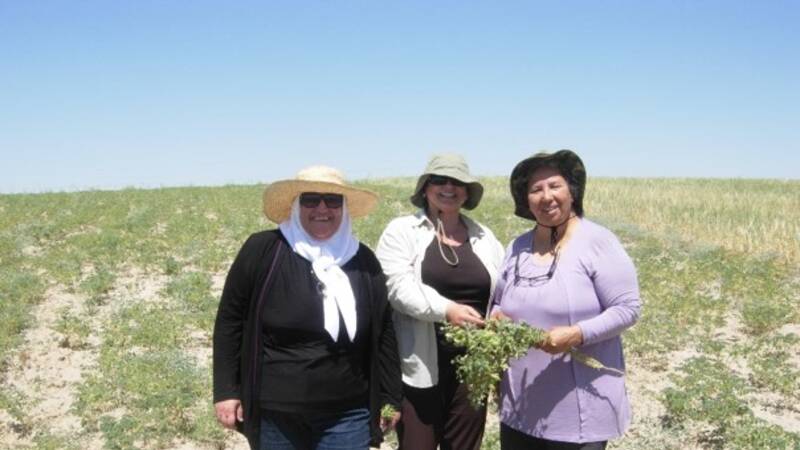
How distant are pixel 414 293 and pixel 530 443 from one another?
88 centimetres

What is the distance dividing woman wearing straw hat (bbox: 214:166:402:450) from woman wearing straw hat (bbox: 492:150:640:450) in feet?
2.16

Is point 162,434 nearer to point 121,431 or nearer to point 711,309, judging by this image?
point 121,431

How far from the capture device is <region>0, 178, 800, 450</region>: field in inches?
216

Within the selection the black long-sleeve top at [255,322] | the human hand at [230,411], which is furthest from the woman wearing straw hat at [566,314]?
the human hand at [230,411]

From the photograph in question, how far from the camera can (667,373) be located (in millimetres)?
6918

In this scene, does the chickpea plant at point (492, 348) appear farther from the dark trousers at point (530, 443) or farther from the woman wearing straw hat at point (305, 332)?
the woman wearing straw hat at point (305, 332)

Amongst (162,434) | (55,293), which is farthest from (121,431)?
(55,293)

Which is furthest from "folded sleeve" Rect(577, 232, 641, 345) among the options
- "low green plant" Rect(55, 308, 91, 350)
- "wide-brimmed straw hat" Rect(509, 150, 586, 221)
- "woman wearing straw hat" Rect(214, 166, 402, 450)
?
"low green plant" Rect(55, 308, 91, 350)

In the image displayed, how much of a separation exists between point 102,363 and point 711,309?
284 inches

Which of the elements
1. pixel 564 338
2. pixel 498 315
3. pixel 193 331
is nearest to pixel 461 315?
pixel 498 315

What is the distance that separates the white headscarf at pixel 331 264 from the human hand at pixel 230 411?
56cm

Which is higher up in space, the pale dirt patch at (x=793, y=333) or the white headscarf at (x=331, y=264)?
the white headscarf at (x=331, y=264)

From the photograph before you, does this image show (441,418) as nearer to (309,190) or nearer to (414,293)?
(414,293)

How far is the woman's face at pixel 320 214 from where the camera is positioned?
10.2ft
